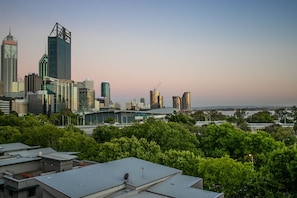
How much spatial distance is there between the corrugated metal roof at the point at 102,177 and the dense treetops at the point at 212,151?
365cm

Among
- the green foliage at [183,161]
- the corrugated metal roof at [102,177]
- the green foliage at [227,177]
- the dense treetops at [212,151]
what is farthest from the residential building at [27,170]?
the green foliage at [227,177]

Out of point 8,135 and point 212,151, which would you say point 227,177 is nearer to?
point 212,151

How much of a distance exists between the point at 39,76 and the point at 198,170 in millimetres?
198275

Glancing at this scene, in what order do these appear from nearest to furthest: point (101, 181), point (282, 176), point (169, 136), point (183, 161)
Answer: point (101, 181) → point (282, 176) → point (183, 161) → point (169, 136)

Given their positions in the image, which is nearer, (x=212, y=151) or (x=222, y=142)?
(x=222, y=142)

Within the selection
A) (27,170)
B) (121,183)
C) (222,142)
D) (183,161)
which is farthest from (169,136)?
(121,183)

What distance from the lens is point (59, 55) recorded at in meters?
163

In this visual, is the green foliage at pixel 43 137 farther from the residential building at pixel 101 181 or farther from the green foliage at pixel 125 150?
the residential building at pixel 101 181

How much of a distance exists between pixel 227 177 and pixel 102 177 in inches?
317

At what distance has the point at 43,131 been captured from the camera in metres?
35.2

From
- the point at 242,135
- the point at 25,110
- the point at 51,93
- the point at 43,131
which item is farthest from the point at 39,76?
the point at 242,135

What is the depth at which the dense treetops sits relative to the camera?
17141 mm

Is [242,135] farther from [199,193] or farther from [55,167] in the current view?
[55,167]

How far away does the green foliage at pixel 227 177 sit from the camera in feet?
57.3
